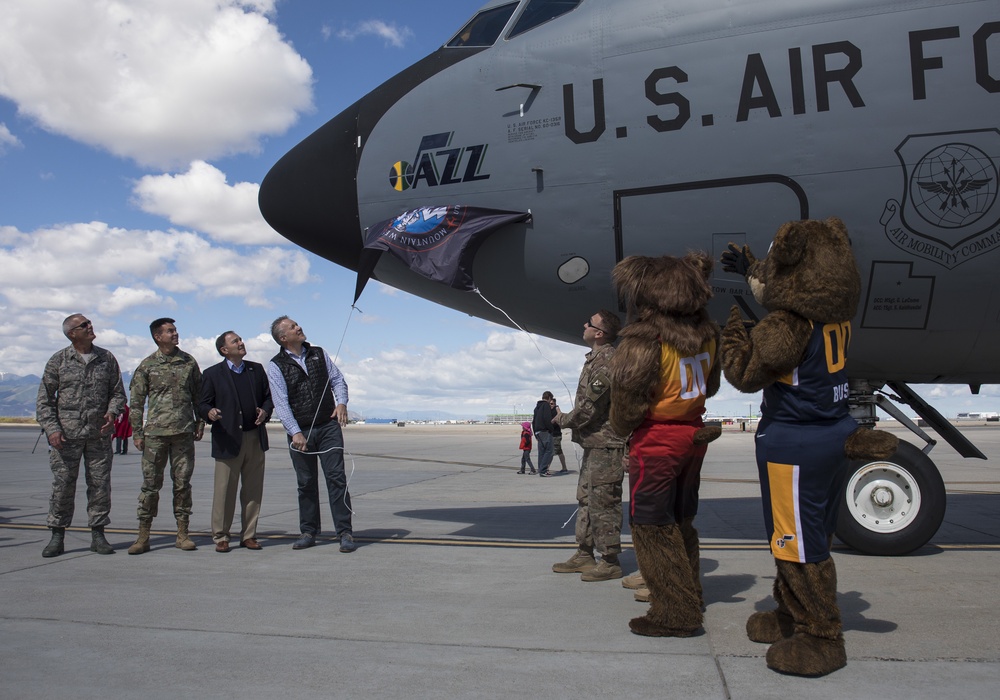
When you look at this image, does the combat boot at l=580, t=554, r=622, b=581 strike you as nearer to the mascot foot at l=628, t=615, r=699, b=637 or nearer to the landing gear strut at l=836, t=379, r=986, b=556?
the mascot foot at l=628, t=615, r=699, b=637

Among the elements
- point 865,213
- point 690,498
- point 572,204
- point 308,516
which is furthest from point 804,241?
point 308,516

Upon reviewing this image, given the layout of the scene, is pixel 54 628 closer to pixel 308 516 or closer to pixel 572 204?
pixel 308 516

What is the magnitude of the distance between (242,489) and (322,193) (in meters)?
2.74

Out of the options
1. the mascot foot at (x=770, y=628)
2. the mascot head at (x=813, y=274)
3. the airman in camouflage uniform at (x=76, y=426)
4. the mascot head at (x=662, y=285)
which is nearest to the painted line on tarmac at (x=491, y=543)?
the airman in camouflage uniform at (x=76, y=426)

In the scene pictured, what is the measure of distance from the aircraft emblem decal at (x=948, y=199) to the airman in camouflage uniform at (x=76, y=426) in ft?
21.3

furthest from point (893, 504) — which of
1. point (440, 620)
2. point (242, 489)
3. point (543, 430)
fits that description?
point (543, 430)

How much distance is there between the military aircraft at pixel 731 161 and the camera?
16.8 feet

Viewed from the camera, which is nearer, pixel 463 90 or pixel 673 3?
pixel 673 3

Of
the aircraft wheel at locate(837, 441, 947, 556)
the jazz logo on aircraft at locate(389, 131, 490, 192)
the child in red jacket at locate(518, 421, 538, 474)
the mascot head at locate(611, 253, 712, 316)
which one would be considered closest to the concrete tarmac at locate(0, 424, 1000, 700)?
the aircraft wheel at locate(837, 441, 947, 556)

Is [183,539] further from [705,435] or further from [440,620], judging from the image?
[705,435]

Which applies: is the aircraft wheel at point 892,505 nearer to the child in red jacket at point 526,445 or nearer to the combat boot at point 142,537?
the combat boot at point 142,537

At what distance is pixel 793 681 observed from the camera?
3.27 metres

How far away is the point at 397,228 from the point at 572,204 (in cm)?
145

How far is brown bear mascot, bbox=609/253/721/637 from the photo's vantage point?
3918 millimetres
